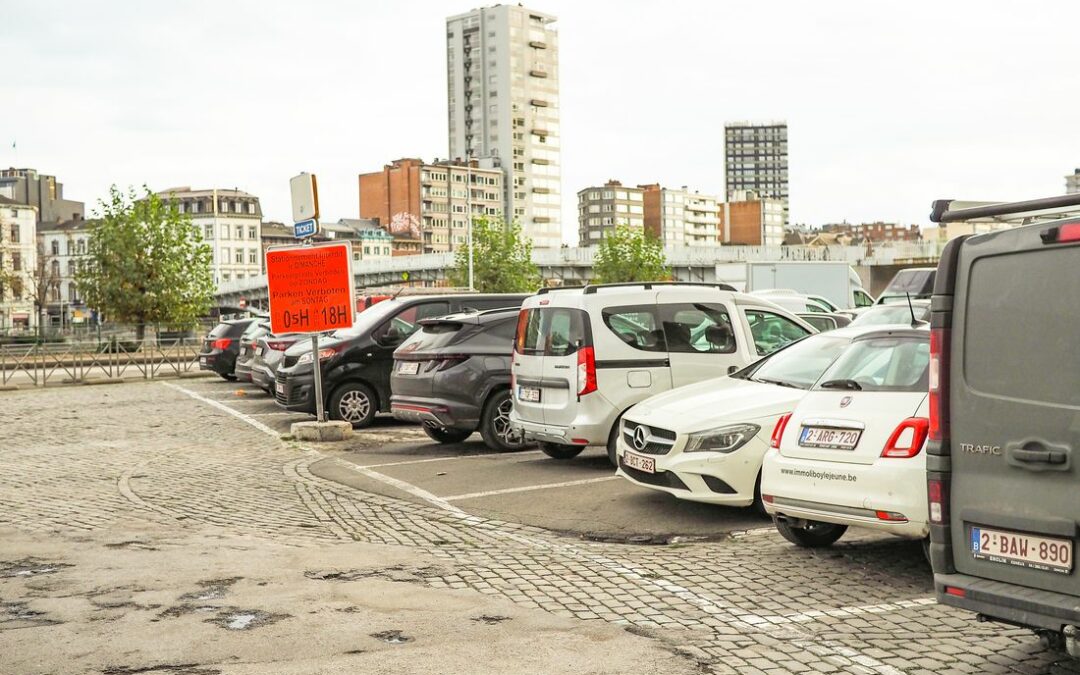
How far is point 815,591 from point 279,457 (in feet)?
28.8

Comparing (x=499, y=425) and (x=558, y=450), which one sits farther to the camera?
(x=499, y=425)

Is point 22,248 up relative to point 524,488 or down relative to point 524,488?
up

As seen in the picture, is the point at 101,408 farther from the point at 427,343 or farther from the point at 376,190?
the point at 376,190

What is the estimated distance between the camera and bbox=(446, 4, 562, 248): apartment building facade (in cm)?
16525

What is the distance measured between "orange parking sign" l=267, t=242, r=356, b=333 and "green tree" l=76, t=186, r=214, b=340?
44130 millimetres

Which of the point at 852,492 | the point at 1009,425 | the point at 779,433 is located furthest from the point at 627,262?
the point at 1009,425

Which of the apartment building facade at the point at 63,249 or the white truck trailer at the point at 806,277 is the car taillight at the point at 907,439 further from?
the apartment building facade at the point at 63,249

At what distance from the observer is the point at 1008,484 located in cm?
523

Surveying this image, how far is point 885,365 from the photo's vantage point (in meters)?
7.91

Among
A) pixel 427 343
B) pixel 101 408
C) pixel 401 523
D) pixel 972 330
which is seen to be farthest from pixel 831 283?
pixel 972 330

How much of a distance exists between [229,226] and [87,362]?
124555mm

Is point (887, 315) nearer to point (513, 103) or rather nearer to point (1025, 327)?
point (1025, 327)

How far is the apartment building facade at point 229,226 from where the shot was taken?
152 m

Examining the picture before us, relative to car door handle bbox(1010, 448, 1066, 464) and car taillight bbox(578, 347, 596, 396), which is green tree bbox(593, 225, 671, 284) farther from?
car door handle bbox(1010, 448, 1066, 464)
